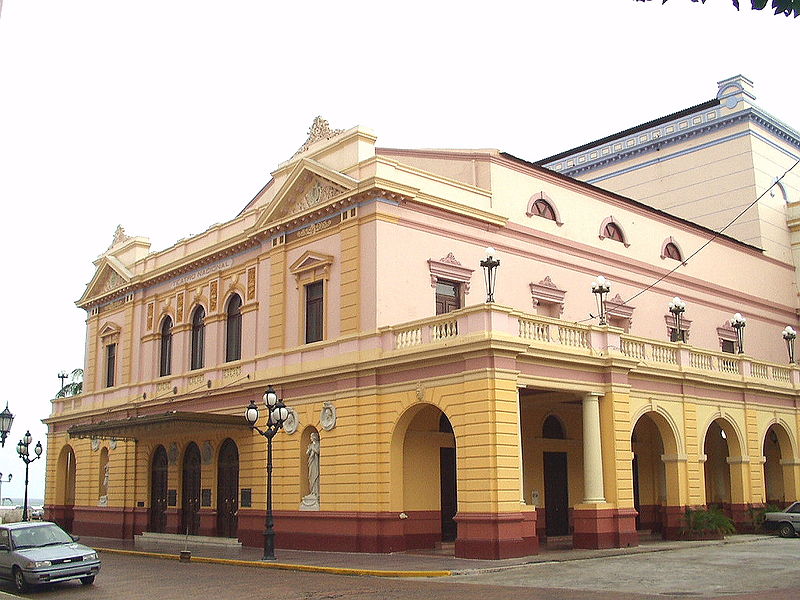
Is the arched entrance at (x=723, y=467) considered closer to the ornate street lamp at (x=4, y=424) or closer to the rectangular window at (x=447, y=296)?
the rectangular window at (x=447, y=296)

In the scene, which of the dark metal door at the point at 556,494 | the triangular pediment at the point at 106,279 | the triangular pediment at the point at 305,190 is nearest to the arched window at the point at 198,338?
the triangular pediment at the point at 106,279

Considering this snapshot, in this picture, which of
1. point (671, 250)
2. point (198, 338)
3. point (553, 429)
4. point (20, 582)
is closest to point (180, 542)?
point (198, 338)

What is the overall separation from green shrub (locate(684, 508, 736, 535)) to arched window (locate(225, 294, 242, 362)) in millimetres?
16397

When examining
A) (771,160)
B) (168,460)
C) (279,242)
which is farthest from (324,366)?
(771,160)

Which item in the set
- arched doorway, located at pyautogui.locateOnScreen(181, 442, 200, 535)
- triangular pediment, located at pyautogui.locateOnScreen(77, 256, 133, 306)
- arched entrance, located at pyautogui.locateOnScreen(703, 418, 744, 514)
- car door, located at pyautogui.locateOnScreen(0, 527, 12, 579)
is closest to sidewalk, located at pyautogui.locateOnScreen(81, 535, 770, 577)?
arched entrance, located at pyautogui.locateOnScreen(703, 418, 744, 514)

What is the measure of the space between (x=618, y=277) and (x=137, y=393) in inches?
802

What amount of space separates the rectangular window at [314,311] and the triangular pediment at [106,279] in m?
13.5

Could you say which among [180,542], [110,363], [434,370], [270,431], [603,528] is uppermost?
[110,363]

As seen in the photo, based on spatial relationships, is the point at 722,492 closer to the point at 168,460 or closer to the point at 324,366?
the point at 324,366

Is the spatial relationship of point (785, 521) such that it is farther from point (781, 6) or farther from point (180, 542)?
point (781, 6)

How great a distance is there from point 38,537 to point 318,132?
16.3m

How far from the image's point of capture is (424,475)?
27344 mm

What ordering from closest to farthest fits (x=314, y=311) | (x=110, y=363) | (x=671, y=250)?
(x=314, y=311) < (x=671, y=250) < (x=110, y=363)

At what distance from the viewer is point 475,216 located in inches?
1169
